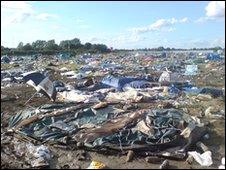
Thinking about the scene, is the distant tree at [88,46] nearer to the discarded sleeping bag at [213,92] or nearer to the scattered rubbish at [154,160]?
the discarded sleeping bag at [213,92]

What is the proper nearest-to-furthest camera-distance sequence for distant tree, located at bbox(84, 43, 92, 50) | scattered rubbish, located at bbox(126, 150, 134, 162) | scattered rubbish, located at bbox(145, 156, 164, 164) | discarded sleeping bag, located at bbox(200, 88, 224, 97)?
scattered rubbish, located at bbox(145, 156, 164, 164), scattered rubbish, located at bbox(126, 150, 134, 162), discarded sleeping bag, located at bbox(200, 88, 224, 97), distant tree, located at bbox(84, 43, 92, 50)

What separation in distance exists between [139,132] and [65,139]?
1.90 metres

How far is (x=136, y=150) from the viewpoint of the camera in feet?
31.5

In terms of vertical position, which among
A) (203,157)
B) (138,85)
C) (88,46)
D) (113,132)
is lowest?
(88,46)

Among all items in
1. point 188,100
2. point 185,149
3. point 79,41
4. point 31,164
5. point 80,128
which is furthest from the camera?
point 79,41

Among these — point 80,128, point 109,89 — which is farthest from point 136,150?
point 109,89

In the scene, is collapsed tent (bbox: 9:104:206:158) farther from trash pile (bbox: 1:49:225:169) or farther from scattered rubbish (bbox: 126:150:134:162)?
scattered rubbish (bbox: 126:150:134:162)

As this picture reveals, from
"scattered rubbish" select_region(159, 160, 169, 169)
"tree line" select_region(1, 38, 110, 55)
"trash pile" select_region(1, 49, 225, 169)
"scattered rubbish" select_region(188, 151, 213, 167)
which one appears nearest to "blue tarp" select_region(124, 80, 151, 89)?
"trash pile" select_region(1, 49, 225, 169)

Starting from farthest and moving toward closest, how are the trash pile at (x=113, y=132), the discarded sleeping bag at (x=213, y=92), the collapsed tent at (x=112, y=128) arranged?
the discarded sleeping bag at (x=213, y=92) → the collapsed tent at (x=112, y=128) → the trash pile at (x=113, y=132)

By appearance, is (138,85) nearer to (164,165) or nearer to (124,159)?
(124,159)

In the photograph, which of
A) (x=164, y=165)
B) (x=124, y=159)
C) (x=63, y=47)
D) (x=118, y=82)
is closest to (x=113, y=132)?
(x=124, y=159)

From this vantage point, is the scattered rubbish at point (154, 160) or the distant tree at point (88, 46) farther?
the distant tree at point (88, 46)

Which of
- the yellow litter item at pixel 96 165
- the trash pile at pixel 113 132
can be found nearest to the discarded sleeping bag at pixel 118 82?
the trash pile at pixel 113 132

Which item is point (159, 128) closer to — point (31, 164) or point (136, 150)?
point (136, 150)
